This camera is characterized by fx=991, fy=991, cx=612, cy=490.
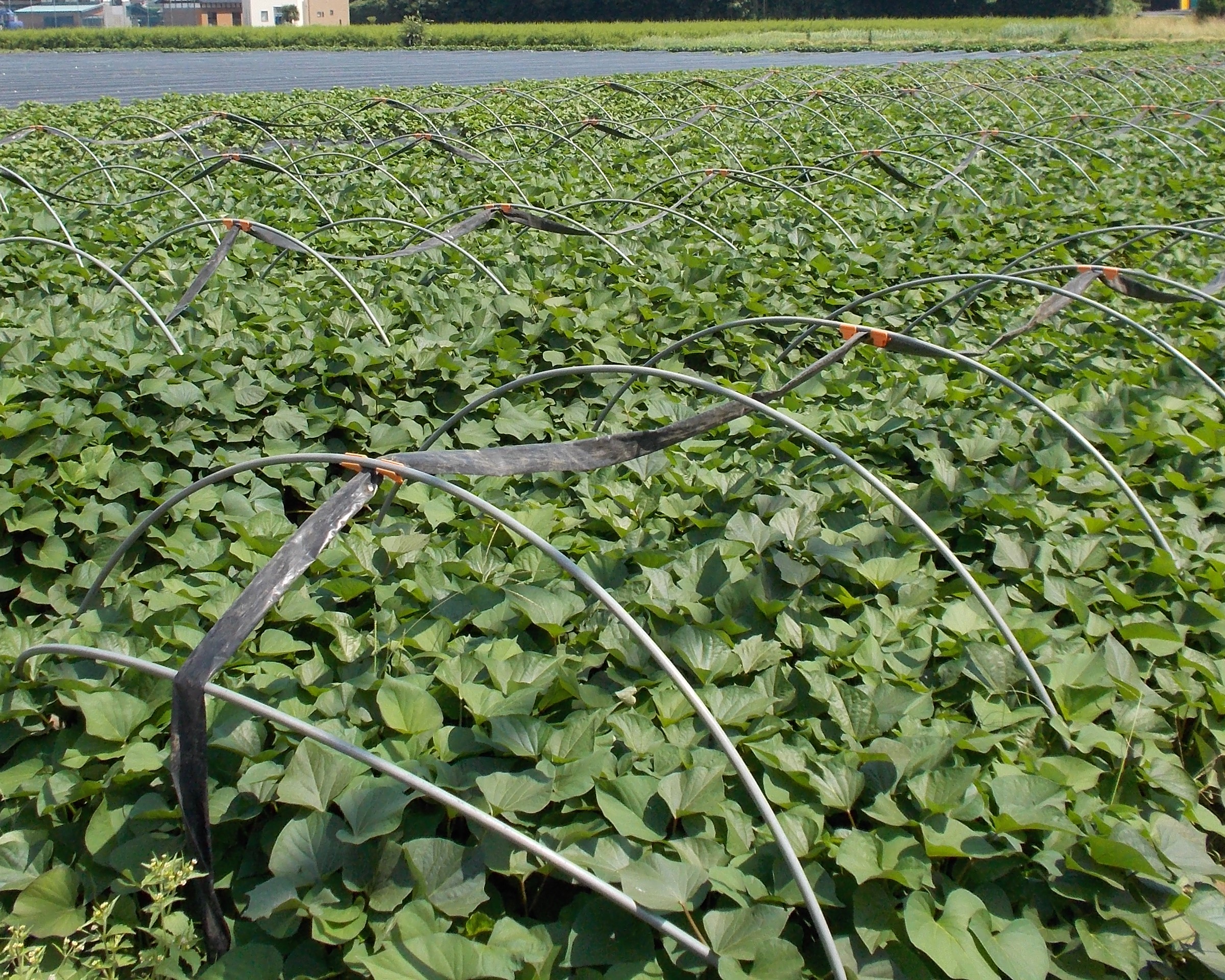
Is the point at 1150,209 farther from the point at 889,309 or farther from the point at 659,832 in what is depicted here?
the point at 659,832

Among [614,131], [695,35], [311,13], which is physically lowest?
[614,131]

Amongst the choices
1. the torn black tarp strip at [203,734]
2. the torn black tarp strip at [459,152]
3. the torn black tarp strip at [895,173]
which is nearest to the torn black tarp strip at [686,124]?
the torn black tarp strip at [459,152]

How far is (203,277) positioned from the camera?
4.98 m

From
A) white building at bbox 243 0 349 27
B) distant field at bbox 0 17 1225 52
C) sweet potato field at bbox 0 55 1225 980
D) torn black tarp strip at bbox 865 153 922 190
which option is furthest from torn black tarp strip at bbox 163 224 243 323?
white building at bbox 243 0 349 27

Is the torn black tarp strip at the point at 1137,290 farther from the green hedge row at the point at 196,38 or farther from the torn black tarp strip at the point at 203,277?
the green hedge row at the point at 196,38

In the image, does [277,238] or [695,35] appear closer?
[277,238]

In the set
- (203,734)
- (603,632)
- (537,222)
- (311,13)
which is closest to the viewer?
(203,734)

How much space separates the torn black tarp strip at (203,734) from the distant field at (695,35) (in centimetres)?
A: 4150

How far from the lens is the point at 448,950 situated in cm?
156

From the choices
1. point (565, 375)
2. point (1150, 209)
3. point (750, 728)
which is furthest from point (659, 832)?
point (1150, 209)

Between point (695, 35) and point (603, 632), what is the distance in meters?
48.7

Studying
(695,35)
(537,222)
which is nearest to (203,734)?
(537,222)

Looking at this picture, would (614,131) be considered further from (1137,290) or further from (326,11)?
(326,11)

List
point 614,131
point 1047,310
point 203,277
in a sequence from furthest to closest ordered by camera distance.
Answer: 1. point 614,131
2. point 203,277
3. point 1047,310
